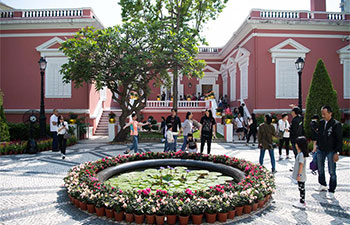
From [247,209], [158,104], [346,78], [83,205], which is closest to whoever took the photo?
[247,209]

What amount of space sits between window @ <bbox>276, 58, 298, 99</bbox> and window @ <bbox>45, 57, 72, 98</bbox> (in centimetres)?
1407

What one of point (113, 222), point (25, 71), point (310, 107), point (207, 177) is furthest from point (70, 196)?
point (25, 71)

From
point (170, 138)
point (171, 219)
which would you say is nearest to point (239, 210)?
point (171, 219)

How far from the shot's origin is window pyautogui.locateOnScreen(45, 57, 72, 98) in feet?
56.5

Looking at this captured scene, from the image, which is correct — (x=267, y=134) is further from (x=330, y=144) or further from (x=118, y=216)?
(x=118, y=216)

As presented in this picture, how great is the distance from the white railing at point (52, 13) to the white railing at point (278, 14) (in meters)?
12.3

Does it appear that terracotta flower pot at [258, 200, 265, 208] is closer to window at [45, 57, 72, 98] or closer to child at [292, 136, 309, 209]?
child at [292, 136, 309, 209]

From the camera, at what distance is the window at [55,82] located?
678 inches

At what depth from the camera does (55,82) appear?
17.3 metres

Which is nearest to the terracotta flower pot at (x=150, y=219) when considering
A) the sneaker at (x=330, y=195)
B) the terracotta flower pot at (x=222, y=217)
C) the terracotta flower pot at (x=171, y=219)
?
the terracotta flower pot at (x=171, y=219)

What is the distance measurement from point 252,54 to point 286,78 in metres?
2.79

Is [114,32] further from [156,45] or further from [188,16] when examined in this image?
[188,16]

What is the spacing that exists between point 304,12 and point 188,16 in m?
7.86

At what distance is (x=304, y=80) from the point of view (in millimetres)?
17375
